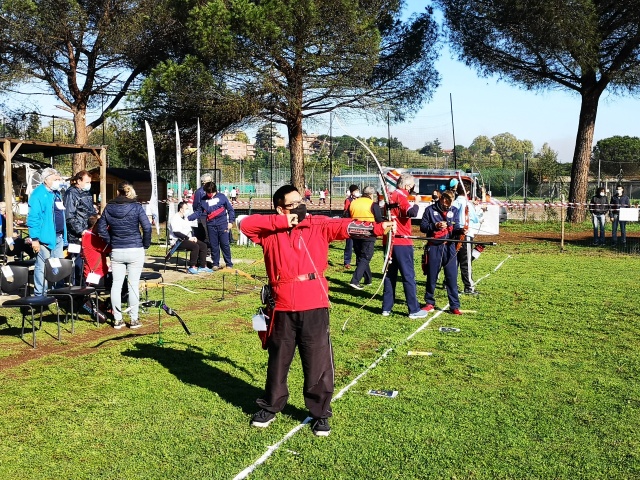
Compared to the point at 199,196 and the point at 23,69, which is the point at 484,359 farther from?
the point at 23,69

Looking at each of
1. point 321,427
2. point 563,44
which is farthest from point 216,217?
point 563,44

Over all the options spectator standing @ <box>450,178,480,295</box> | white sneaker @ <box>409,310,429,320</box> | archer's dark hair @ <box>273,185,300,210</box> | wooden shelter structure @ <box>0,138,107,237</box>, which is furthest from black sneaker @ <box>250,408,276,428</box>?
wooden shelter structure @ <box>0,138,107,237</box>

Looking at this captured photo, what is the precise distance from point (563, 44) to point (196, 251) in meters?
15.1

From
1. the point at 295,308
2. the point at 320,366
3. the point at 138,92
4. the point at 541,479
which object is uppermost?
the point at 138,92

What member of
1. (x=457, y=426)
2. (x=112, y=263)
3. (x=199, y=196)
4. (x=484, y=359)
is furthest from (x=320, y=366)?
(x=199, y=196)

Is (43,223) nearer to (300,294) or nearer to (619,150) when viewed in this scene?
(300,294)

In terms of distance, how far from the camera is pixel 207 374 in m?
6.33

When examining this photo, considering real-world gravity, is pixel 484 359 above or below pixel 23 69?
below

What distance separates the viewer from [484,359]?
6898 mm

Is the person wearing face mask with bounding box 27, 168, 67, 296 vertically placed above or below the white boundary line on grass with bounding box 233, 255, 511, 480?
above

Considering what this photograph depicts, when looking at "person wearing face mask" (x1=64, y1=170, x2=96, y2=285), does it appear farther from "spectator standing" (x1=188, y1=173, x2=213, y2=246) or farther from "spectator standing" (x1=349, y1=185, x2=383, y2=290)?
"spectator standing" (x1=349, y1=185, x2=383, y2=290)

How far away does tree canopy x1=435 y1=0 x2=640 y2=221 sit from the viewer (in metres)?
21.5

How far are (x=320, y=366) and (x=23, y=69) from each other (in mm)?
24672

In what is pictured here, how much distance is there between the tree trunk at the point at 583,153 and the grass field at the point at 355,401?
17434 millimetres
